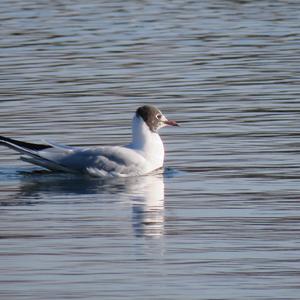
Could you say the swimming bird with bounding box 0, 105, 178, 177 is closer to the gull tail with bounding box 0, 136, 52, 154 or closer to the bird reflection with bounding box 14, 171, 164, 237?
the gull tail with bounding box 0, 136, 52, 154

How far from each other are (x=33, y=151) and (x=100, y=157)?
0.79 m

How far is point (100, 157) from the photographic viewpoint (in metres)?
16.0

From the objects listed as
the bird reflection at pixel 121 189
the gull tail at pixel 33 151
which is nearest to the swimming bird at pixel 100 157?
the gull tail at pixel 33 151

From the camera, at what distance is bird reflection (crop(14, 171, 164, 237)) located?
13273 millimetres

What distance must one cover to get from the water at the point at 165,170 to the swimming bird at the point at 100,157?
0.58ft

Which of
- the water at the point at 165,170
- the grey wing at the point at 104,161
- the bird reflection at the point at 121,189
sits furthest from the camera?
the grey wing at the point at 104,161

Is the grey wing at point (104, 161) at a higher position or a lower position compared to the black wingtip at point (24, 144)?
lower

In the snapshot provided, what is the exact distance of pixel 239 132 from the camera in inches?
733

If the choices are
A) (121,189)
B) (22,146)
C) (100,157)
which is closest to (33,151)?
(22,146)

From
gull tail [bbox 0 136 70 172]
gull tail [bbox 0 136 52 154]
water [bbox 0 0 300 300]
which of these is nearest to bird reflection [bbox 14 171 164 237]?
water [bbox 0 0 300 300]

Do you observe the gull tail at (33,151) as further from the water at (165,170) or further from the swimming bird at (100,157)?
the water at (165,170)

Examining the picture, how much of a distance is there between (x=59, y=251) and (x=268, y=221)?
2169 millimetres

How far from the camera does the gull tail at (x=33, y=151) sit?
16125 millimetres

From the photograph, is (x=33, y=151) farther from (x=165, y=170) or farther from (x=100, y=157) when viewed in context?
(x=165, y=170)
